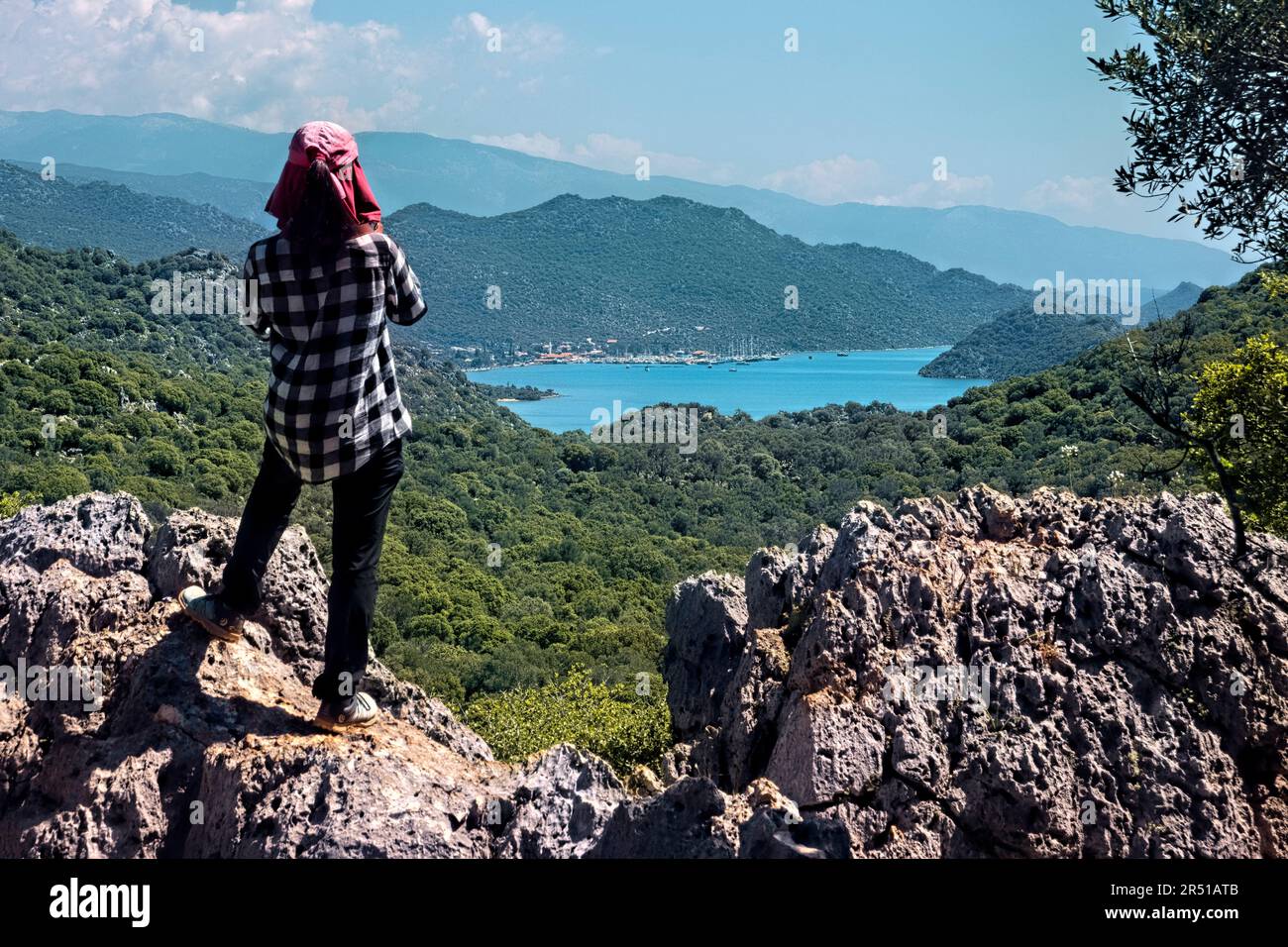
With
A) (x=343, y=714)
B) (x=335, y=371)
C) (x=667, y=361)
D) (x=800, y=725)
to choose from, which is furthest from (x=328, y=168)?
(x=667, y=361)

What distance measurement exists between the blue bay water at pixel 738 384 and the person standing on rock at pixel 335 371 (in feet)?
189

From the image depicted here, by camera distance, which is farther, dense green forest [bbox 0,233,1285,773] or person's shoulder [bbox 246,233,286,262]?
dense green forest [bbox 0,233,1285,773]

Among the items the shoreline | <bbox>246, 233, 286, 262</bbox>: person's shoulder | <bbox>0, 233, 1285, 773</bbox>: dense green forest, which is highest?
the shoreline

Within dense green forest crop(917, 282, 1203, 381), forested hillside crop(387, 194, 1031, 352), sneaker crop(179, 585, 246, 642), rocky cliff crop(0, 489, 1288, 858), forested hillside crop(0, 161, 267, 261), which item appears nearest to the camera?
rocky cliff crop(0, 489, 1288, 858)

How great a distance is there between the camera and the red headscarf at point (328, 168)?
11.6 ft

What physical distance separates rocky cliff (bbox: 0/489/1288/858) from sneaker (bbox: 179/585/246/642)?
10 cm

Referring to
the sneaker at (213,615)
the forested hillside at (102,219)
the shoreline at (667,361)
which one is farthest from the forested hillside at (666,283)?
the sneaker at (213,615)

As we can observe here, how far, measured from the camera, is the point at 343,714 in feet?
12.5

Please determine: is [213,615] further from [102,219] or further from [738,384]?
[102,219]

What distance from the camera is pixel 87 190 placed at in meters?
98.2

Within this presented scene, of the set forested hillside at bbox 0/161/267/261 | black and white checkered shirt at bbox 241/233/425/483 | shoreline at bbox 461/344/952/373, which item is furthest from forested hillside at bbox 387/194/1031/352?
black and white checkered shirt at bbox 241/233/425/483

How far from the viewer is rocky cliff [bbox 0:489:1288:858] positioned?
11.3 feet

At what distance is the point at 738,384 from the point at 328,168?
282 ft

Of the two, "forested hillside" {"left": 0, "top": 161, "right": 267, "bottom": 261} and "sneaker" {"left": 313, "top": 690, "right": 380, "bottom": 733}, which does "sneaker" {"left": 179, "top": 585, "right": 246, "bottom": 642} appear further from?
"forested hillside" {"left": 0, "top": 161, "right": 267, "bottom": 261}
